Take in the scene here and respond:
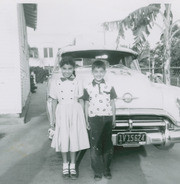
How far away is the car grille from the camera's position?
3730mm

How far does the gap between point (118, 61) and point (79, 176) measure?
8.86 feet

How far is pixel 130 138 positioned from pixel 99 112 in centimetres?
64

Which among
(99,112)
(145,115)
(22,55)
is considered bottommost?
(145,115)

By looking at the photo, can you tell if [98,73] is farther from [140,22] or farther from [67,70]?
[140,22]

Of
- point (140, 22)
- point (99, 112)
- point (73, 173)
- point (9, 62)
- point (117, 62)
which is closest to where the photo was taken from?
point (99, 112)

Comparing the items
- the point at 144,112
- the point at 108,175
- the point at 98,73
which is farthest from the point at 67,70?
the point at 108,175

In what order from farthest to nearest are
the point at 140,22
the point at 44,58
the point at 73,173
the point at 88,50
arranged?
the point at 44,58 → the point at 140,22 → the point at 88,50 → the point at 73,173

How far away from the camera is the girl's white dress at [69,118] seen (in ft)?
11.0

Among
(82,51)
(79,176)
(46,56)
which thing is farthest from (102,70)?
(46,56)

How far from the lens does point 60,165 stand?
13.0 ft

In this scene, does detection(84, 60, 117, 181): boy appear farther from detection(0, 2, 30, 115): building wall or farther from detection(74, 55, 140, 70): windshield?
detection(0, 2, 30, 115): building wall

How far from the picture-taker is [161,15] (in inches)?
363

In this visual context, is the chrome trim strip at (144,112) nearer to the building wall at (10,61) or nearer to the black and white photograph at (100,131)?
the black and white photograph at (100,131)

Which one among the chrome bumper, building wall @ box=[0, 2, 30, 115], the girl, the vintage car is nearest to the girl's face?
the girl
